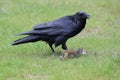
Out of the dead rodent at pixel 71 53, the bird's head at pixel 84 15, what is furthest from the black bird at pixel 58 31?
the dead rodent at pixel 71 53

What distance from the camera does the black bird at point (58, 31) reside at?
920 centimetres

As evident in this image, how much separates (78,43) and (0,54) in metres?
1.82

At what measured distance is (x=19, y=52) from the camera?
9.53 m

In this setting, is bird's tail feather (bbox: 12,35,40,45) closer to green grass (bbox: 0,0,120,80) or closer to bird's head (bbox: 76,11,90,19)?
green grass (bbox: 0,0,120,80)

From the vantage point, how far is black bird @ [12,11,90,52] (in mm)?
9203

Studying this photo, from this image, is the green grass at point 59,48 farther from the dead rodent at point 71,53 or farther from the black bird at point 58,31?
the black bird at point 58,31

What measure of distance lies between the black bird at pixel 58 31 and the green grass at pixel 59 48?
0.31 meters

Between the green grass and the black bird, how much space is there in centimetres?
31

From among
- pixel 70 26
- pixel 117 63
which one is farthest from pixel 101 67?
pixel 70 26

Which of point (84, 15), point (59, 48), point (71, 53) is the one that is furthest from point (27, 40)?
point (84, 15)

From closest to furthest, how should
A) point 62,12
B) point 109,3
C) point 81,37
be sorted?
1. point 81,37
2. point 62,12
3. point 109,3

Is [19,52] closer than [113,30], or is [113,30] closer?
[19,52]

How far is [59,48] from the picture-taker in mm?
10070

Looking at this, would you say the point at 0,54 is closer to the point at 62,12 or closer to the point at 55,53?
the point at 55,53
